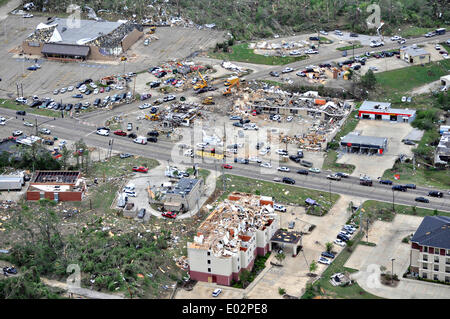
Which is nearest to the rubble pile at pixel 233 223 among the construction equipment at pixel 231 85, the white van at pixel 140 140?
the white van at pixel 140 140

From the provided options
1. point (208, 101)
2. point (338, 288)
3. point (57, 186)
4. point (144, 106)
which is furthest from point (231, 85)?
point (338, 288)

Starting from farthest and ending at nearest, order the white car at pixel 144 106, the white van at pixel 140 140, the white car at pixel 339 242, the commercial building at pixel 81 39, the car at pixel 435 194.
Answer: the commercial building at pixel 81 39, the white car at pixel 144 106, the white van at pixel 140 140, the car at pixel 435 194, the white car at pixel 339 242

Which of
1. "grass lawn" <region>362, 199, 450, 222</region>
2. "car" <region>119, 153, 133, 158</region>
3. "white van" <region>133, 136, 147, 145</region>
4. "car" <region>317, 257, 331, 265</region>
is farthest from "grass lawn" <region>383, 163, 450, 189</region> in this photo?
"car" <region>119, 153, 133, 158</region>

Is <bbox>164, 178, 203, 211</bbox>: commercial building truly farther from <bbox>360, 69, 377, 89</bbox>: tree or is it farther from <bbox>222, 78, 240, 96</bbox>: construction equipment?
<bbox>360, 69, 377, 89</bbox>: tree

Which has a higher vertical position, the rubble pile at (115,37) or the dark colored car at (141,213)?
the rubble pile at (115,37)

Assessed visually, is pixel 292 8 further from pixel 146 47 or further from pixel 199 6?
pixel 146 47

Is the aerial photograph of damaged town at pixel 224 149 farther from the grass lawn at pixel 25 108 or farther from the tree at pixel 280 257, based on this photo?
the tree at pixel 280 257
